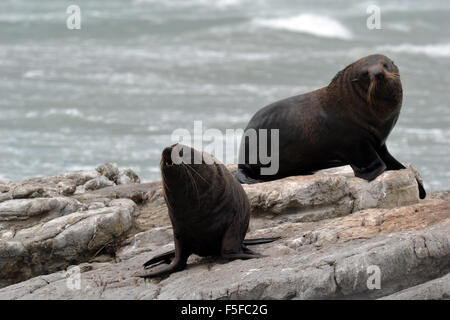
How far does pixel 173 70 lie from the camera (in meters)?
21.7

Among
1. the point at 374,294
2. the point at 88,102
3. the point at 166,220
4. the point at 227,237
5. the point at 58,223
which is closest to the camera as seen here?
the point at 374,294

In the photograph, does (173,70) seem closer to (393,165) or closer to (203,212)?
(393,165)

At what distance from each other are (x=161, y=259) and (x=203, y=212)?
1.98 feet

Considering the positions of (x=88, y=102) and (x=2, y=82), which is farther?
(x=2, y=82)

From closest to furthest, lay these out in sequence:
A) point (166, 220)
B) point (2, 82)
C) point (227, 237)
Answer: point (227, 237)
point (166, 220)
point (2, 82)

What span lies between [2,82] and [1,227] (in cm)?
1266

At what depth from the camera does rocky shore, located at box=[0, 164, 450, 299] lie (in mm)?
5668

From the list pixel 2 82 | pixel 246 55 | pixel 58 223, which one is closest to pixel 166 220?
pixel 58 223

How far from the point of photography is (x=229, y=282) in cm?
579

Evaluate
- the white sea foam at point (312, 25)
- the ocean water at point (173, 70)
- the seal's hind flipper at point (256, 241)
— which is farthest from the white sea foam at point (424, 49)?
the seal's hind flipper at point (256, 241)

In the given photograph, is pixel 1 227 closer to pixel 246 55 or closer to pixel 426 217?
pixel 426 217

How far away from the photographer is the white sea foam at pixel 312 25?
28.2 meters

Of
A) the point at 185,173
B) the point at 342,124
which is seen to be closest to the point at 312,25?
the point at 342,124

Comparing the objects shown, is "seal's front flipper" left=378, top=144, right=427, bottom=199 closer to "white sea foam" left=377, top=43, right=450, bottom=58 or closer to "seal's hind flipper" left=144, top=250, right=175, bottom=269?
"seal's hind flipper" left=144, top=250, right=175, bottom=269
